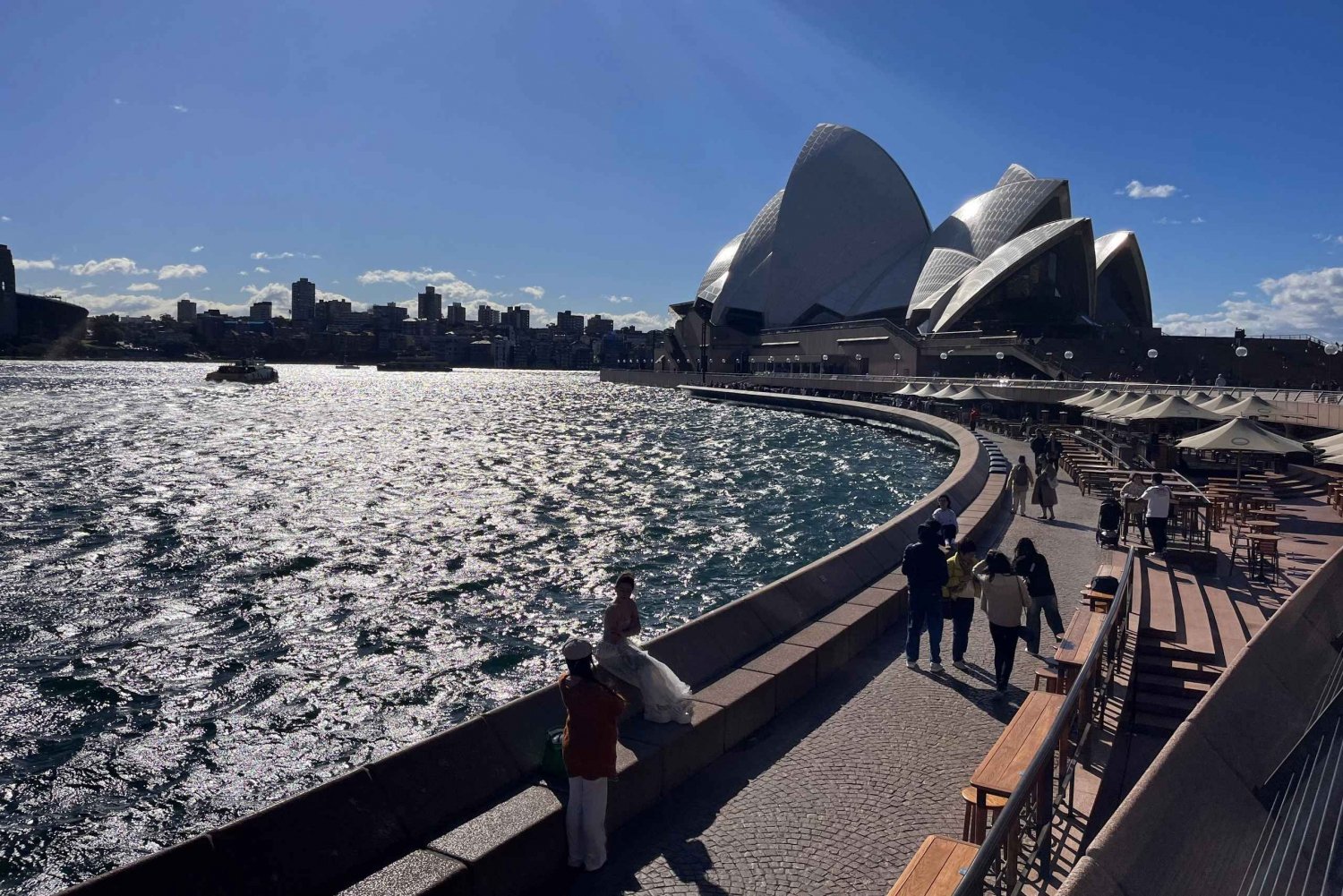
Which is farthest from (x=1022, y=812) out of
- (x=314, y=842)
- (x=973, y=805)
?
(x=314, y=842)

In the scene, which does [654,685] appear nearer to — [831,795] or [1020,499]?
[831,795]

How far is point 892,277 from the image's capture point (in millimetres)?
77188

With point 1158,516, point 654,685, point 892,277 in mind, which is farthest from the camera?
point 892,277

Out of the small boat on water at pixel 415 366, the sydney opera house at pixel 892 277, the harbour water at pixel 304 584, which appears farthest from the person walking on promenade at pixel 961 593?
the small boat on water at pixel 415 366

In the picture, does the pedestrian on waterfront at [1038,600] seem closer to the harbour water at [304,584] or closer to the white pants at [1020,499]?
the harbour water at [304,584]

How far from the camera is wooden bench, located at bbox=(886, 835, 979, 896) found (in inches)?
150

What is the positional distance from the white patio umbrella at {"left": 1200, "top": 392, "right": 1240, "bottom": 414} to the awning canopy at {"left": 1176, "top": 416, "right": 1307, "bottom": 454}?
6121mm

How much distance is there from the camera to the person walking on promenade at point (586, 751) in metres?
4.54

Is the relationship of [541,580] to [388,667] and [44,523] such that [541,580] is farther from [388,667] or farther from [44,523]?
[44,523]

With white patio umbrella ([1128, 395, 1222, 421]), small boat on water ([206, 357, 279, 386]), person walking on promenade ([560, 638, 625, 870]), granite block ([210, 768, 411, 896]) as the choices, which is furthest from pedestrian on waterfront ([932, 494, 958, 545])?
small boat on water ([206, 357, 279, 386])

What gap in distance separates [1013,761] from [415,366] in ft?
631

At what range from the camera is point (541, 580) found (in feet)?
47.3

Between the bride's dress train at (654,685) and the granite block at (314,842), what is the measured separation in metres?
1.65

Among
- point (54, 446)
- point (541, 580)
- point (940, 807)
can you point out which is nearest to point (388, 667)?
point (541, 580)
